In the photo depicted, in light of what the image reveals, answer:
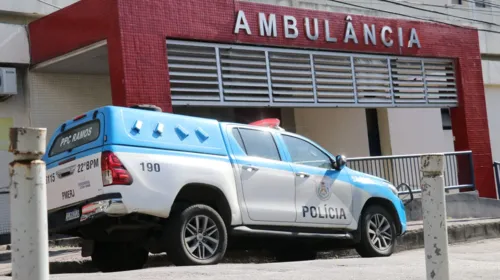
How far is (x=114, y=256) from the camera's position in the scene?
366 inches

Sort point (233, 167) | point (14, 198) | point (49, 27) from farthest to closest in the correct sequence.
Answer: point (49, 27) < point (233, 167) < point (14, 198)

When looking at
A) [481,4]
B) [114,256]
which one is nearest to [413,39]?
[481,4]

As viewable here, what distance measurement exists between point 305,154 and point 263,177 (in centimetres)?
105

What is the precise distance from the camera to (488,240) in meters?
14.8

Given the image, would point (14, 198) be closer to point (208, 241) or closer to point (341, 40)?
point (208, 241)

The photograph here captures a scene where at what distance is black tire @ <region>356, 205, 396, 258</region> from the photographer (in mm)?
10500

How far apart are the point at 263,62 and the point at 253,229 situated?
556cm

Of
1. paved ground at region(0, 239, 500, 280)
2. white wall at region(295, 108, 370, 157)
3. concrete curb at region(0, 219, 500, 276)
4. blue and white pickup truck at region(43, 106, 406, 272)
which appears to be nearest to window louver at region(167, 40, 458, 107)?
white wall at region(295, 108, 370, 157)

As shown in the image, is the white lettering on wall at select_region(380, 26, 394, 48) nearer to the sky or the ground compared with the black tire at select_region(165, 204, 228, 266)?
nearer to the sky

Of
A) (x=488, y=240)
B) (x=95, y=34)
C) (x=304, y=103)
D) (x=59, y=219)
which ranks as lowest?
(x=488, y=240)

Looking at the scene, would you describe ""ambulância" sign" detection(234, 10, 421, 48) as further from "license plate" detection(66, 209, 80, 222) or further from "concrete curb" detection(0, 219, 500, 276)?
"license plate" detection(66, 209, 80, 222)

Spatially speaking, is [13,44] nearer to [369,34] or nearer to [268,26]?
[268,26]

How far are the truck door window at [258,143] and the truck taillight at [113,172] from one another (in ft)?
6.29

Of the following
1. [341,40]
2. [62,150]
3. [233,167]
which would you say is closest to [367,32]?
[341,40]
